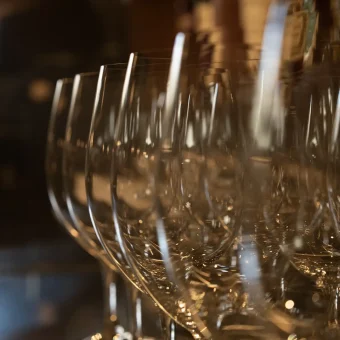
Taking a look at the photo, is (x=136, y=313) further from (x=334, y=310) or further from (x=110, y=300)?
(x=334, y=310)

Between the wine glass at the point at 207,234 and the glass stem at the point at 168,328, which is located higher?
the wine glass at the point at 207,234

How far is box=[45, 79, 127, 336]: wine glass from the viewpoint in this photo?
78cm

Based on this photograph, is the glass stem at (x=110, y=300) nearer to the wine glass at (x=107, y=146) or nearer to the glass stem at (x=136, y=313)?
the glass stem at (x=136, y=313)

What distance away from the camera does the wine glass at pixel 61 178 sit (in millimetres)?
779

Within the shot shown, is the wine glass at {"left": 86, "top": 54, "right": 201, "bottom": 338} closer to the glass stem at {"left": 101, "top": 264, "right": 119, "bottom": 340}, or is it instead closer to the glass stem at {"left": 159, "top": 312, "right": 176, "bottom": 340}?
the glass stem at {"left": 159, "top": 312, "right": 176, "bottom": 340}

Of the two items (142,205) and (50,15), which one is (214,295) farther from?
(50,15)

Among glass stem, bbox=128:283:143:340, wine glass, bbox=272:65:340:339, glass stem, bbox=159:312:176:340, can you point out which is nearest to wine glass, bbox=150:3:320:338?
wine glass, bbox=272:65:340:339

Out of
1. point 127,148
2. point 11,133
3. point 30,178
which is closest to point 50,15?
point 11,133

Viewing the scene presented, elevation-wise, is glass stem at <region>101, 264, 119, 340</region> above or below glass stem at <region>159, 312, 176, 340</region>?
below

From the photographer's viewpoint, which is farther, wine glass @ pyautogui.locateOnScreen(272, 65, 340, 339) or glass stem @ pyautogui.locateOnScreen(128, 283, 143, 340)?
glass stem @ pyautogui.locateOnScreen(128, 283, 143, 340)

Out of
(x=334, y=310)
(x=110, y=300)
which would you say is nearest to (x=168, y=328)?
(x=334, y=310)

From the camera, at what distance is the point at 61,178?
31.2 inches

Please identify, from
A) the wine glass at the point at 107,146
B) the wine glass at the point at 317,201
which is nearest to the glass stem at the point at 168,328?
Result: the wine glass at the point at 107,146

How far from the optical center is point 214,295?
1.15ft
